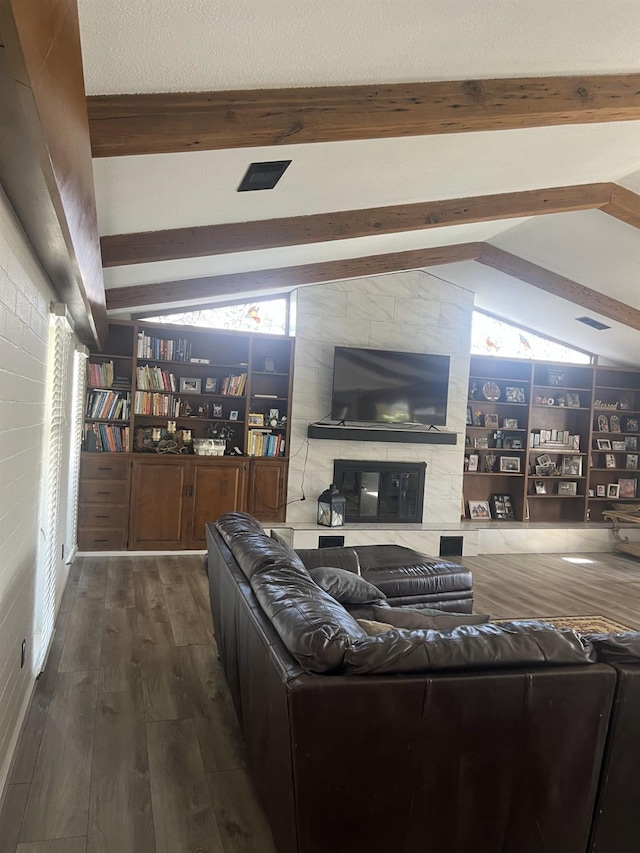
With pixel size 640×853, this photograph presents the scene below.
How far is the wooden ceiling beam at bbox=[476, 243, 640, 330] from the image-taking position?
256 inches

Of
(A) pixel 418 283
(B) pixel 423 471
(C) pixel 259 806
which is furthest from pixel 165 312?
(C) pixel 259 806

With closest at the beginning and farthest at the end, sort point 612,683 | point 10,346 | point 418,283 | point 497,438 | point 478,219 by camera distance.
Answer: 1. point 612,683
2. point 10,346
3. point 478,219
4. point 418,283
5. point 497,438

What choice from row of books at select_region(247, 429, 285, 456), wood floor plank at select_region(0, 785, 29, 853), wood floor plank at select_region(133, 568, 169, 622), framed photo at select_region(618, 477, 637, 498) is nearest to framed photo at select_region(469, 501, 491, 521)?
framed photo at select_region(618, 477, 637, 498)

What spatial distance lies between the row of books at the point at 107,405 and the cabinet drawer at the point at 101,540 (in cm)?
116

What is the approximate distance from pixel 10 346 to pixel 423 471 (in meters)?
5.87

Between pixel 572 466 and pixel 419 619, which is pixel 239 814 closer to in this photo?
pixel 419 619

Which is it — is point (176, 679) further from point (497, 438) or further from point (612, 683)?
point (497, 438)

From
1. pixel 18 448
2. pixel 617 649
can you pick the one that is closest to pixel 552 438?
pixel 617 649

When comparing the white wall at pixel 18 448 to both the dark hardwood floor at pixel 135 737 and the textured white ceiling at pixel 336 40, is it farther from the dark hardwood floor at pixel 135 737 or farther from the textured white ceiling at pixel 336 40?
the textured white ceiling at pixel 336 40

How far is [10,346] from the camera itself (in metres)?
2.11

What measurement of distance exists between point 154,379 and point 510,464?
15.2ft

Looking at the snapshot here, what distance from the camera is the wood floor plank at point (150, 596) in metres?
4.50

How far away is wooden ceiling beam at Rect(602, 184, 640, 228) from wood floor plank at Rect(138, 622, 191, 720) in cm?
449

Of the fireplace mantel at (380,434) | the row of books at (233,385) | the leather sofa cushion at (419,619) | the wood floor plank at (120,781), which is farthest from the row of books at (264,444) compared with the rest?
the leather sofa cushion at (419,619)
